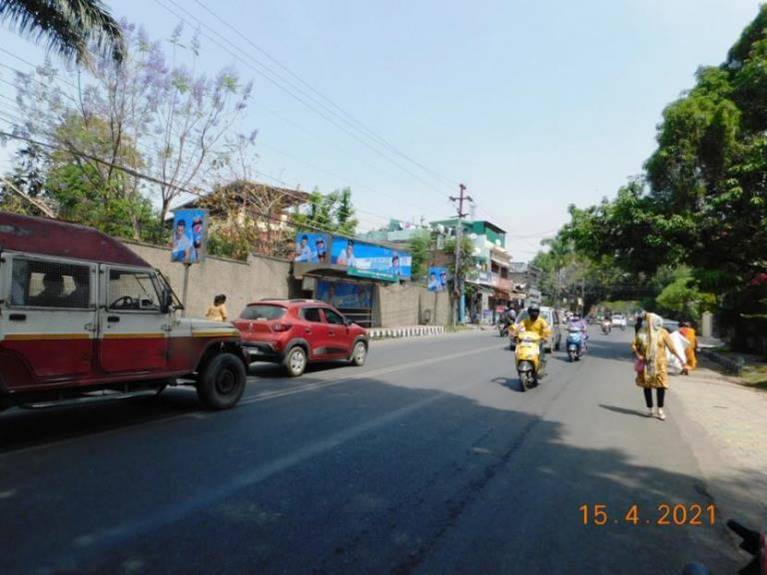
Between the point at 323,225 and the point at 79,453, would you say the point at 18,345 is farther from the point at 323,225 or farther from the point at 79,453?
the point at 323,225

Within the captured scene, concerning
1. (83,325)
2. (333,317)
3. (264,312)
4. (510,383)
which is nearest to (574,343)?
(510,383)

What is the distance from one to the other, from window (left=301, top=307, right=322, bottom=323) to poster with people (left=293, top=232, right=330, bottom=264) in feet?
37.2

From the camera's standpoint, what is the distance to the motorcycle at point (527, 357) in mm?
10602

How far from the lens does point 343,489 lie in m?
4.62

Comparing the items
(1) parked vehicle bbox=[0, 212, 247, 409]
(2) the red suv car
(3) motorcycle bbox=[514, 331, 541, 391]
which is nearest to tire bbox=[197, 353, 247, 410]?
(1) parked vehicle bbox=[0, 212, 247, 409]

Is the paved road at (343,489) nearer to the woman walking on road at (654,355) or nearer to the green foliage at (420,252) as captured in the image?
the woman walking on road at (654,355)

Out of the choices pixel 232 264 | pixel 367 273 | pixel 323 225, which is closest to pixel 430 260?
pixel 323 225

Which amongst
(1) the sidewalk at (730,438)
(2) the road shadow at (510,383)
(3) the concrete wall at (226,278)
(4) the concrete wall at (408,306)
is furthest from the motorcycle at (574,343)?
(4) the concrete wall at (408,306)

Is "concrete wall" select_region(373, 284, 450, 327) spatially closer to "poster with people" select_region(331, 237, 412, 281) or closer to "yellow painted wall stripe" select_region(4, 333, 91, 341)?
"poster with people" select_region(331, 237, 412, 281)

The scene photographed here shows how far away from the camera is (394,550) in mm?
3541

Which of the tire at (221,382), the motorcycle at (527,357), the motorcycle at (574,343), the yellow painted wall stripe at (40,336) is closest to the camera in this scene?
the yellow painted wall stripe at (40,336)

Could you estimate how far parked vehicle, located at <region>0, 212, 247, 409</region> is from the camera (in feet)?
17.6

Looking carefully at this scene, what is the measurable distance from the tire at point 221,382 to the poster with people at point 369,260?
16307 mm

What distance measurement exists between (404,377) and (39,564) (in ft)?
29.5
